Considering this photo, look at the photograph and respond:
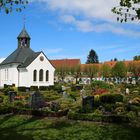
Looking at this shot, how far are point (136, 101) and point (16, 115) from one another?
8.08 metres

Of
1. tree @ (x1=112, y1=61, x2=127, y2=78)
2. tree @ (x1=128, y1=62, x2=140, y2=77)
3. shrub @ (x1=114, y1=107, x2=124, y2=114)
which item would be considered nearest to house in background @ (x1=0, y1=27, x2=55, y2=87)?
tree @ (x1=112, y1=61, x2=127, y2=78)

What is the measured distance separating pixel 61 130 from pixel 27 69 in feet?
142

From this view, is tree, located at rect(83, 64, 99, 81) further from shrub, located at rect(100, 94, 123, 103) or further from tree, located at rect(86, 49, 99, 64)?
shrub, located at rect(100, 94, 123, 103)

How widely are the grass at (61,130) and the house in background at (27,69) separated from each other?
40055 millimetres

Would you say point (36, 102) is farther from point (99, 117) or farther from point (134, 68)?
point (134, 68)

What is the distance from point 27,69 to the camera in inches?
2254

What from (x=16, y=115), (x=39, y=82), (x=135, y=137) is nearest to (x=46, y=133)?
(x=135, y=137)

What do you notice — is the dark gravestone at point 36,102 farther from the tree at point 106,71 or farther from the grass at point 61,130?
the tree at point 106,71

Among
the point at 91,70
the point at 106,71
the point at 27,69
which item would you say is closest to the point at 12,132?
the point at 27,69

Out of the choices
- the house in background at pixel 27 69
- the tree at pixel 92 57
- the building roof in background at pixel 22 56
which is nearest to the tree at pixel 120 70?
the building roof in background at pixel 22 56

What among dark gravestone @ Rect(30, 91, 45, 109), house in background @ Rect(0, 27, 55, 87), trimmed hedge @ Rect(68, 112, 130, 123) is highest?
house in background @ Rect(0, 27, 55, 87)

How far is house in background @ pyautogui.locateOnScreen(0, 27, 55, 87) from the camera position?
57.6m

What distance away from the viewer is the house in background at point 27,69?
57.6m

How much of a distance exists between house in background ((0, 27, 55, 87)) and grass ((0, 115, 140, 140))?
4006cm
